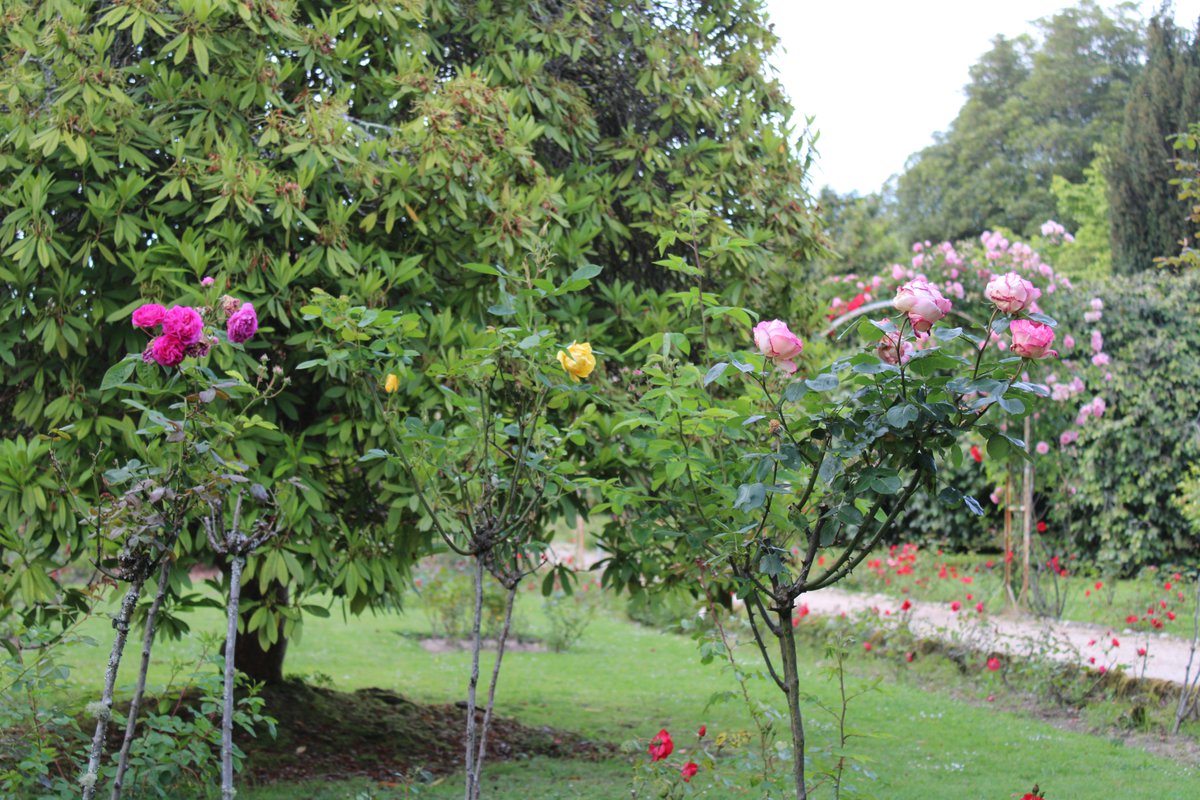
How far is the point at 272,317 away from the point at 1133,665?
522 cm

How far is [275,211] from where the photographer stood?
12.0 feet

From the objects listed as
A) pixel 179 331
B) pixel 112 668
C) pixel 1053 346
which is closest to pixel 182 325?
pixel 179 331

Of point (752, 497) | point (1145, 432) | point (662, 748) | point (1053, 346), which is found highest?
point (1053, 346)

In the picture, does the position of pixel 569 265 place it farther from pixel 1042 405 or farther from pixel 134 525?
pixel 1042 405

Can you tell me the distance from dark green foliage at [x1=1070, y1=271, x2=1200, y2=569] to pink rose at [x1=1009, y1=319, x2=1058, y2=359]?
8.75 m

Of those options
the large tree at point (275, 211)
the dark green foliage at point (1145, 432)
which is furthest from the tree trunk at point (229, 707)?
the dark green foliage at point (1145, 432)

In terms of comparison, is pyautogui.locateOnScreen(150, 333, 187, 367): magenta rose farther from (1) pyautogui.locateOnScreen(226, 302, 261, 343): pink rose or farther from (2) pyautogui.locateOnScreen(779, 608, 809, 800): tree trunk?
(2) pyautogui.locateOnScreen(779, 608, 809, 800): tree trunk

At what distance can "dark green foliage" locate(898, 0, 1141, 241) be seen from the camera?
30.4m

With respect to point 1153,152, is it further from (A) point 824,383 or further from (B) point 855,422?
(A) point 824,383

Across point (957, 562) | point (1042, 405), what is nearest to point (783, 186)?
point (1042, 405)

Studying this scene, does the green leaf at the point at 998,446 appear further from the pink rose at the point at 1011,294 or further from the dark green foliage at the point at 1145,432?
the dark green foliage at the point at 1145,432

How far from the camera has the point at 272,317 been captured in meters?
3.96

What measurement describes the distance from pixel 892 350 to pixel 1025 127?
109 ft

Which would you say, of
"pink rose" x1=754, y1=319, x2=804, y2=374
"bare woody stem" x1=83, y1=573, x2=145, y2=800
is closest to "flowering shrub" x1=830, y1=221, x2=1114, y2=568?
"pink rose" x1=754, y1=319, x2=804, y2=374
